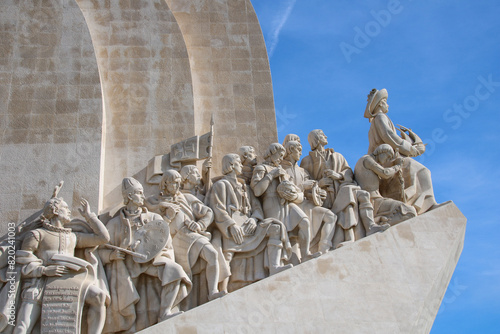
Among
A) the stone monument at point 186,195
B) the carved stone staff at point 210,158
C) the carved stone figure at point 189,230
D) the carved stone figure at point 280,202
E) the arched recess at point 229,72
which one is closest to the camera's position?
the stone monument at point 186,195

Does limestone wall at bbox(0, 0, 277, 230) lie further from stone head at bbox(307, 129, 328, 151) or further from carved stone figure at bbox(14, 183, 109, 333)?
carved stone figure at bbox(14, 183, 109, 333)

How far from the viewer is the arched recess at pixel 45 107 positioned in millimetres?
10508

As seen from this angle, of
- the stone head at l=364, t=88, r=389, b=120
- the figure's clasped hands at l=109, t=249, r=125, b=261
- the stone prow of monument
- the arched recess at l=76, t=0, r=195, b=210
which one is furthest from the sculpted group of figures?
the arched recess at l=76, t=0, r=195, b=210

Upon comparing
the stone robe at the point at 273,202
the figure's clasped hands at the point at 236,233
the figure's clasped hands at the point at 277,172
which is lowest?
the figure's clasped hands at the point at 236,233

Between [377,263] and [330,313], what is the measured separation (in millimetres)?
1007

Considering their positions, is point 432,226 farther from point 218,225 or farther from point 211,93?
point 211,93

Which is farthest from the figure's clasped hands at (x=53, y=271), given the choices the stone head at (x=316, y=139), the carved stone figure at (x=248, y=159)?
the stone head at (x=316, y=139)

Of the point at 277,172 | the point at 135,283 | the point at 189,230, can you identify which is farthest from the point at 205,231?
the point at 277,172

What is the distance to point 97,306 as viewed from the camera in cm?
897

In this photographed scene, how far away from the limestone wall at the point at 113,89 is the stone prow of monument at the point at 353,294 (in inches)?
105

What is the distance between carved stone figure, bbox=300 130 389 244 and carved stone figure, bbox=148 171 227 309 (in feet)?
5.96

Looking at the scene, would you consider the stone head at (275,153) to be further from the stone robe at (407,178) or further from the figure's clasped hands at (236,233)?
the stone robe at (407,178)

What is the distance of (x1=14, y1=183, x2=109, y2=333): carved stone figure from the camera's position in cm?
877

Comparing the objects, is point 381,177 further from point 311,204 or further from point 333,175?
point 311,204
